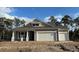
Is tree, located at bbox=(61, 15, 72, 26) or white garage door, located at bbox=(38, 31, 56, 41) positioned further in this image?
white garage door, located at bbox=(38, 31, 56, 41)

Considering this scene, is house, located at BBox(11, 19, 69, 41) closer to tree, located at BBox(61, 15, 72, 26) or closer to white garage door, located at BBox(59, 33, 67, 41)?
white garage door, located at BBox(59, 33, 67, 41)

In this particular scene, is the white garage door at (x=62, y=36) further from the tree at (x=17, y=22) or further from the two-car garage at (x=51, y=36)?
the tree at (x=17, y=22)

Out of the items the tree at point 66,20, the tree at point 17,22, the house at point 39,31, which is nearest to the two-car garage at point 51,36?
the house at point 39,31

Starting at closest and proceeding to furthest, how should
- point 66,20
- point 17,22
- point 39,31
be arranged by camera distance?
point 66,20, point 17,22, point 39,31

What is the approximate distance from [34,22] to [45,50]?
0.72 m

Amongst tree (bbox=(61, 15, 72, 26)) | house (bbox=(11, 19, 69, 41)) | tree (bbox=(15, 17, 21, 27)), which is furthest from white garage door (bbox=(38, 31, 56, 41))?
tree (bbox=(15, 17, 21, 27))

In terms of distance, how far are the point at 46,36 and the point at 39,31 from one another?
211 mm

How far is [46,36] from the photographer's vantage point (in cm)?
1420

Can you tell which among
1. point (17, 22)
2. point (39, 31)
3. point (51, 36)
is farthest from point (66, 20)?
point (17, 22)

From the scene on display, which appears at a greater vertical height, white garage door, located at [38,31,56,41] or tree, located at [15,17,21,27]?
tree, located at [15,17,21,27]

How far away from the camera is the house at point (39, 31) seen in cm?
1412

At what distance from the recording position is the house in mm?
14125

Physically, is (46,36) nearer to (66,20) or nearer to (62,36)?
(62,36)
